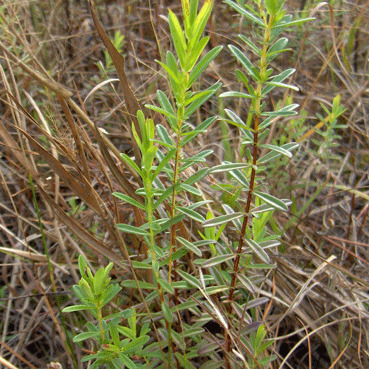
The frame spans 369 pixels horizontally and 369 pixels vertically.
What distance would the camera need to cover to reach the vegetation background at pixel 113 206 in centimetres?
136

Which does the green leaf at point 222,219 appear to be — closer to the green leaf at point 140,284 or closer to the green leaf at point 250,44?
the green leaf at point 140,284

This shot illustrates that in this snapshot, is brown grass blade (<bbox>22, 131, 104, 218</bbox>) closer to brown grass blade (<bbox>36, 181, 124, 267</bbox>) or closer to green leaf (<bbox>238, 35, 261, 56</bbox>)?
brown grass blade (<bbox>36, 181, 124, 267</bbox>)

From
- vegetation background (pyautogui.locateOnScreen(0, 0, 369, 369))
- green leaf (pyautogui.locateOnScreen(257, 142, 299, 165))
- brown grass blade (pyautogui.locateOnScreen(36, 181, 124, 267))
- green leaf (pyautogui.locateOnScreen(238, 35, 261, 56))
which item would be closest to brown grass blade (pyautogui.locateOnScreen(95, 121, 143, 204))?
vegetation background (pyautogui.locateOnScreen(0, 0, 369, 369))

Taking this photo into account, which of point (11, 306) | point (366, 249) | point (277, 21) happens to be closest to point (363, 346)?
point (366, 249)

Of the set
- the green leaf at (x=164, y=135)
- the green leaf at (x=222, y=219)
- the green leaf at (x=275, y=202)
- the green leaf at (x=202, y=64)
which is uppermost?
the green leaf at (x=202, y=64)

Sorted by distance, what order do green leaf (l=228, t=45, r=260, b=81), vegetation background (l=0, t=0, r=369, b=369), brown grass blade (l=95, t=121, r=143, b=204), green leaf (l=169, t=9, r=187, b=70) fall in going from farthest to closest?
1. vegetation background (l=0, t=0, r=369, b=369)
2. brown grass blade (l=95, t=121, r=143, b=204)
3. green leaf (l=228, t=45, r=260, b=81)
4. green leaf (l=169, t=9, r=187, b=70)

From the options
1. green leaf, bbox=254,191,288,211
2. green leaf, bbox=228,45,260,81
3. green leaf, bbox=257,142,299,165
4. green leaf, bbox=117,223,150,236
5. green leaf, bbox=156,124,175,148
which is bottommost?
green leaf, bbox=117,223,150,236

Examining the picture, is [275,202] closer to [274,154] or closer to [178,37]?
[274,154]

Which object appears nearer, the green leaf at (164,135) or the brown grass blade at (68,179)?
the green leaf at (164,135)

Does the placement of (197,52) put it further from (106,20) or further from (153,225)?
(106,20)

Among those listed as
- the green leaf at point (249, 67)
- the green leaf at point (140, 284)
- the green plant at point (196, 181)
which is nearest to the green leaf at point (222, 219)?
the green plant at point (196, 181)

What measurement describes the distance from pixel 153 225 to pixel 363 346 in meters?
0.93

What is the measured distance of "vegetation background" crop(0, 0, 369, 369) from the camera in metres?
1.36

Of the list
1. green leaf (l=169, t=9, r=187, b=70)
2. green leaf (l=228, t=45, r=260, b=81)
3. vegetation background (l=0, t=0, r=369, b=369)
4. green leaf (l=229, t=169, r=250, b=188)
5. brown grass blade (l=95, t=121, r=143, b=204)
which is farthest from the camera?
vegetation background (l=0, t=0, r=369, b=369)
